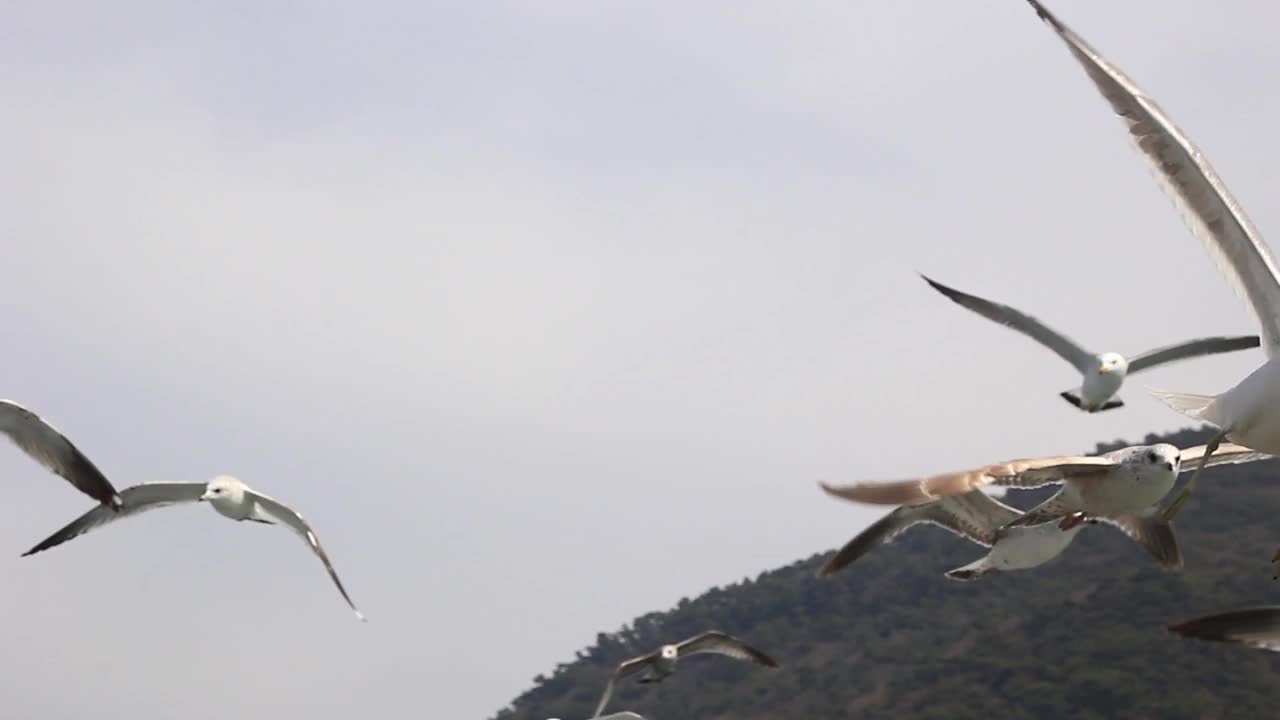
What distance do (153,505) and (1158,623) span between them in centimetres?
3040

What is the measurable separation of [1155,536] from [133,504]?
36.0 ft

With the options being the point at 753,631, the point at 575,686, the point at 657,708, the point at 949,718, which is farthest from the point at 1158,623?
the point at 575,686

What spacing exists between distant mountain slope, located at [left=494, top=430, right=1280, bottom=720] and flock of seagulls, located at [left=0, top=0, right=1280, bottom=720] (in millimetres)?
18004

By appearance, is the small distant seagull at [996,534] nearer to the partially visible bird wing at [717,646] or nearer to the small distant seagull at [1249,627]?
the partially visible bird wing at [717,646]

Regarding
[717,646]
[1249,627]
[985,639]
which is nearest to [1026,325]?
[717,646]

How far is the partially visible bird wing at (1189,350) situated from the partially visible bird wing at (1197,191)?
1275 centimetres

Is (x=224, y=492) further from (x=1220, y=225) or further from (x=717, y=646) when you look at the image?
(x=1220, y=225)

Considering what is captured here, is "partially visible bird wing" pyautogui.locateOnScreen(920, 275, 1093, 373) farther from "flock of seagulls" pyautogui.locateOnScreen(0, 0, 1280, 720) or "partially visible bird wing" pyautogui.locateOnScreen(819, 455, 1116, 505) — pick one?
"partially visible bird wing" pyautogui.locateOnScreen(819, 455, 1116, 505)

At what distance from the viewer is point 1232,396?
1130 cm

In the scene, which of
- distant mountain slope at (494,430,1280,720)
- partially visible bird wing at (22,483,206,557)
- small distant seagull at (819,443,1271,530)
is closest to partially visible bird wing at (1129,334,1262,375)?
small distant seagull at (819,443,1271,530)

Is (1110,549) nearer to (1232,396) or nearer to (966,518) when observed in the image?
(966,518)

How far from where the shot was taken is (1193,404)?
11.9 metres

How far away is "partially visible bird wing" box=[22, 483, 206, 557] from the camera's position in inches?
798

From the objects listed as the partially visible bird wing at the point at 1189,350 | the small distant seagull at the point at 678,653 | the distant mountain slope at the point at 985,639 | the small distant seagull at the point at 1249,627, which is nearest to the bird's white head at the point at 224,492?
the small distant seagull at the point at 678,653
